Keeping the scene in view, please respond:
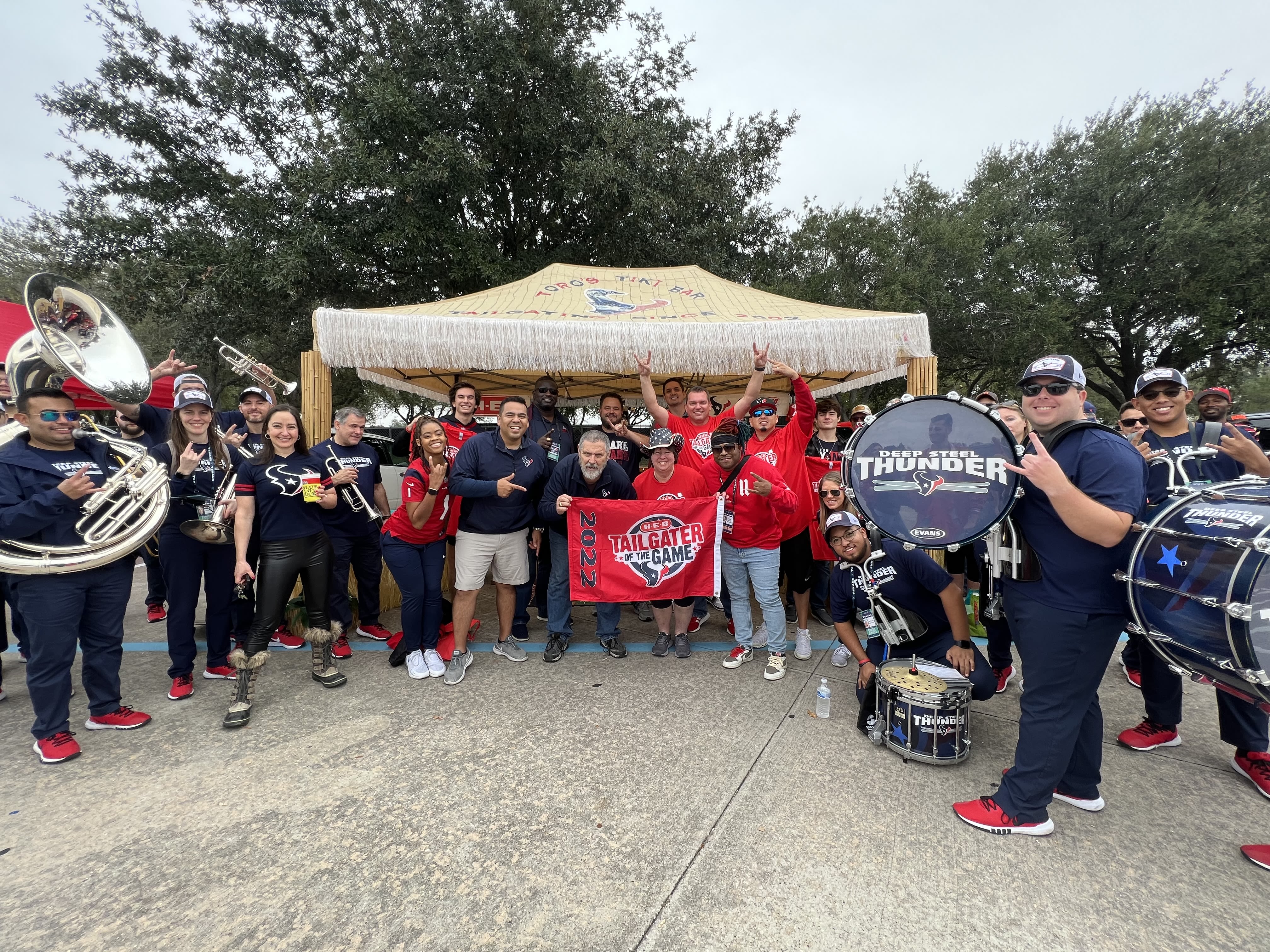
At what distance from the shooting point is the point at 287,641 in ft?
16.3

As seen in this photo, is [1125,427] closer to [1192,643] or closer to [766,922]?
[1192,643]

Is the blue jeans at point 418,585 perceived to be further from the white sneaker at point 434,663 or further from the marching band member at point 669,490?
the marching band member at point 669,490

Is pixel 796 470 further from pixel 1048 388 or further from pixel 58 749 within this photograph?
pixel 58 749

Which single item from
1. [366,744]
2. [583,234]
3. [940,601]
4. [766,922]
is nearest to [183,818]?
[366,744]

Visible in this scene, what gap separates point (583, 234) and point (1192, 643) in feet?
43.2

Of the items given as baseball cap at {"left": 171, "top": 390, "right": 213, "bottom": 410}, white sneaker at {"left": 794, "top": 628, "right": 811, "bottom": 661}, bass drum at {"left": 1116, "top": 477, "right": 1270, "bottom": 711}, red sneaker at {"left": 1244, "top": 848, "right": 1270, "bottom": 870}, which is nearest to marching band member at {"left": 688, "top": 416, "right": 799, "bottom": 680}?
white sneaker at {"left": 794, "top": 628, "right": 811, "bottom": 661}

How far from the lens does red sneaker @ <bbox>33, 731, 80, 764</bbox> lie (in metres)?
3.17

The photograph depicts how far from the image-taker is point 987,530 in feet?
8.04

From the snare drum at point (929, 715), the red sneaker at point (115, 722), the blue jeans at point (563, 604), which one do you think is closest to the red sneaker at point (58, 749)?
the red sneaker at point (115, 722)

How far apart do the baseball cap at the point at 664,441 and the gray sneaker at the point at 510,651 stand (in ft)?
6.53

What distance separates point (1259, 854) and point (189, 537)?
20.0 ft

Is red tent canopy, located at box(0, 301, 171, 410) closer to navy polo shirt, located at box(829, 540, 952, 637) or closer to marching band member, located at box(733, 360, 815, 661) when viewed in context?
marching band member, located at box(733, 360, 815, 661)

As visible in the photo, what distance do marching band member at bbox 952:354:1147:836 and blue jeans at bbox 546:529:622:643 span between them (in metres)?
2.81

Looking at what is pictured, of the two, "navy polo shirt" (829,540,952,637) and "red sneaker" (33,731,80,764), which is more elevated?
"navy polo shirt" (829,540,952,637)
